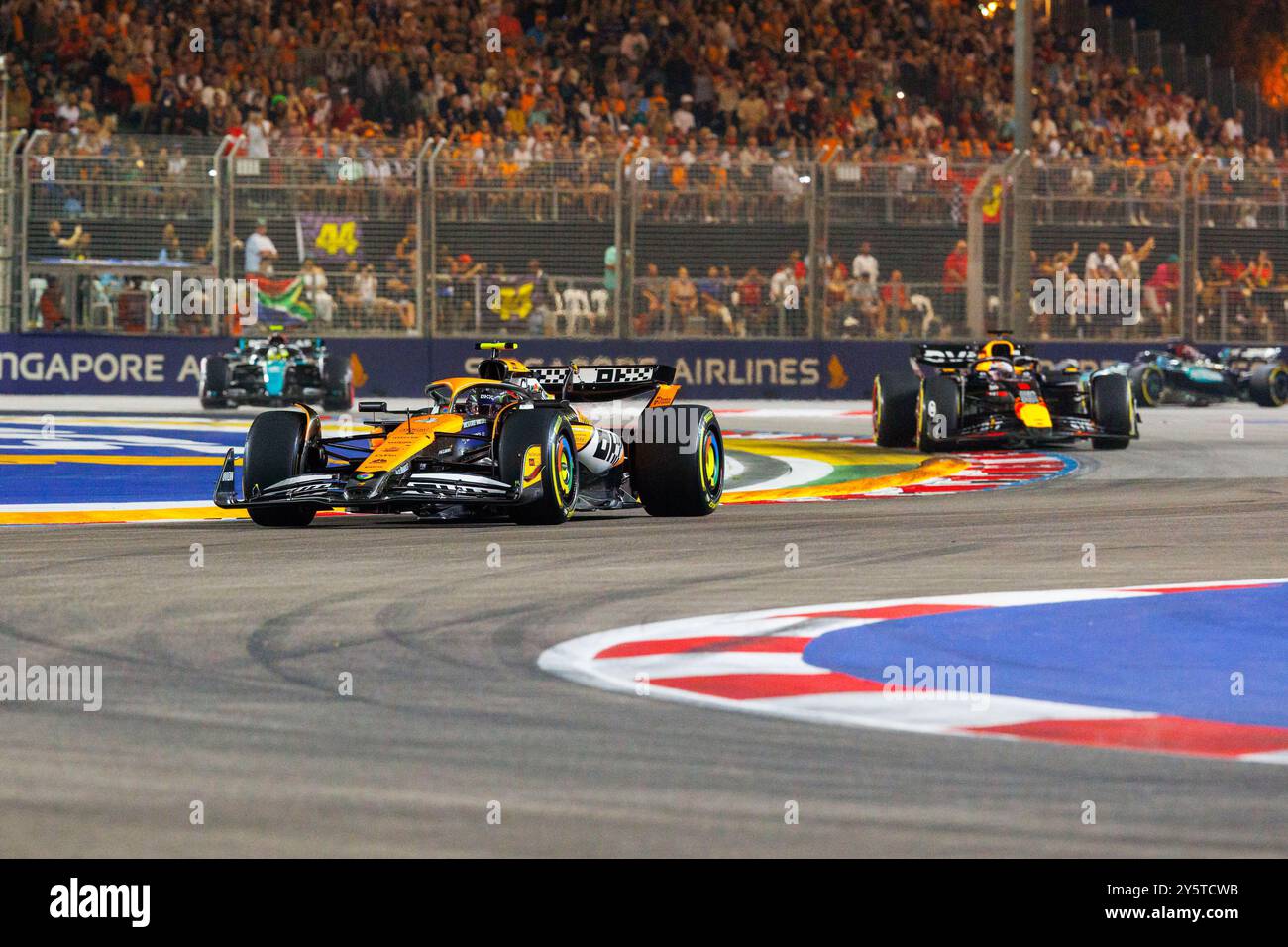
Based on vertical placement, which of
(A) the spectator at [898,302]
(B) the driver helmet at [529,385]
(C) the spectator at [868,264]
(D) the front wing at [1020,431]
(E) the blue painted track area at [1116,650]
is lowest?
(E) the blue painted track area at [1116,650]

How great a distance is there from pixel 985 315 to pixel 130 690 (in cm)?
2136

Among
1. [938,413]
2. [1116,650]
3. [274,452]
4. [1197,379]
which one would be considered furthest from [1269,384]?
[1116,650]

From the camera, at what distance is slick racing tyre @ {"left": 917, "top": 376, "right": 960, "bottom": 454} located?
57.2 ft

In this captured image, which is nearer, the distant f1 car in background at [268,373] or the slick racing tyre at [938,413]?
the slick racing tyre at [938,413]

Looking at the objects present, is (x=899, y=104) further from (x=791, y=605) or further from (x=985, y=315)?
(x=791, y=605)

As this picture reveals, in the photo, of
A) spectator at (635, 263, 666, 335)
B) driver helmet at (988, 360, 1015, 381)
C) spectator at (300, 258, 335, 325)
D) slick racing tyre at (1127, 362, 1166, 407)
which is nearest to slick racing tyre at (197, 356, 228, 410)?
spectator at (300, 258, 335, 325)

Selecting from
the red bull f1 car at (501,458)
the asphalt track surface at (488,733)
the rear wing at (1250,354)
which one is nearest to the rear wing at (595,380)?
the red bull f1 car at (501,458)

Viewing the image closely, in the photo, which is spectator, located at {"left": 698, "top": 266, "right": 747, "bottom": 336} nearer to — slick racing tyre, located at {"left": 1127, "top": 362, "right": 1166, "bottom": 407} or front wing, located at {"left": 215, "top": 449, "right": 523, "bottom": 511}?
slick racing tyre, located at {"left": 1127, "top": 362, "right": 1166, "bottom": 407}

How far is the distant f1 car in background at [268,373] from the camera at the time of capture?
76.9 ft

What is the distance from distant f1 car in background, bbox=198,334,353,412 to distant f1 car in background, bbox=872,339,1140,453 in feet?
24.0

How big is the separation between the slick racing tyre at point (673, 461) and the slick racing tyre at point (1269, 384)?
53.7 feet

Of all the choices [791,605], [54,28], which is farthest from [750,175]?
[791,605]

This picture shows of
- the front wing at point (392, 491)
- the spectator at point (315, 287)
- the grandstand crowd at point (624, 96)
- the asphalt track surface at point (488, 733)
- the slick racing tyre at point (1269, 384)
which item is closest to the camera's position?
the asphalt track surface at point (488, 733)

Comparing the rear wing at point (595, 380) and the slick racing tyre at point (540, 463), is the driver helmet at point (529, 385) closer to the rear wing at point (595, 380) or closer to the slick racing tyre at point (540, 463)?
the rear wing at point (595, 380)
